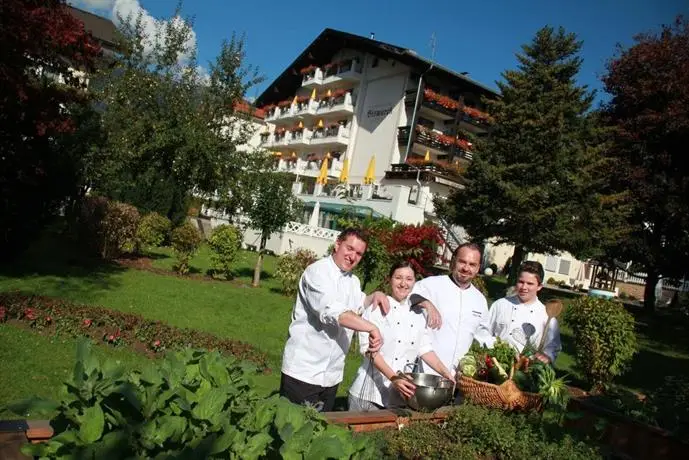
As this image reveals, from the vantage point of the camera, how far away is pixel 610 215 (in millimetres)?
22328

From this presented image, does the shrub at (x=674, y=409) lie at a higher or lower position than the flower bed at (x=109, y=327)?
higher

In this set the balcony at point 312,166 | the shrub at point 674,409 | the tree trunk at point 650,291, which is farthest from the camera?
the balcony at point 312,166

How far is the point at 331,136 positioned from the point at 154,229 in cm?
2534

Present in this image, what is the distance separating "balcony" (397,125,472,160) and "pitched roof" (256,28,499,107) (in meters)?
3.94

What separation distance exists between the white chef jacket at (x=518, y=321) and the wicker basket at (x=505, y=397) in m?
1.24

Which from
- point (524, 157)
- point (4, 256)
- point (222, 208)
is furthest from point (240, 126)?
point (4, 256)

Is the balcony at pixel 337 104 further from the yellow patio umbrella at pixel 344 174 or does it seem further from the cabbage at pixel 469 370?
the cabbage at pixel 469 370

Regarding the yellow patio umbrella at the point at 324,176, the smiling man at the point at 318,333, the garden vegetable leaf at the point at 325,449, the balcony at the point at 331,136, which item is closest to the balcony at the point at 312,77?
the balcony at the point at 331,136

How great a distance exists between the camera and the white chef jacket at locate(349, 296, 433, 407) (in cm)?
410

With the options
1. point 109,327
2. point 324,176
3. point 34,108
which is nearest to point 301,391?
point 109,327

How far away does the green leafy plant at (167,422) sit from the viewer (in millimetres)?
1622

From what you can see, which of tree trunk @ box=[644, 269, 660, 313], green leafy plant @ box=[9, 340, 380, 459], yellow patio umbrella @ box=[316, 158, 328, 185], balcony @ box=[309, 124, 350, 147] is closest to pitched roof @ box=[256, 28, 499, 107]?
balcony @ box=[309, 124, 350, 147]

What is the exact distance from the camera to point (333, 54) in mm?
47094

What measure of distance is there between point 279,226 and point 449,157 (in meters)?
22.3
